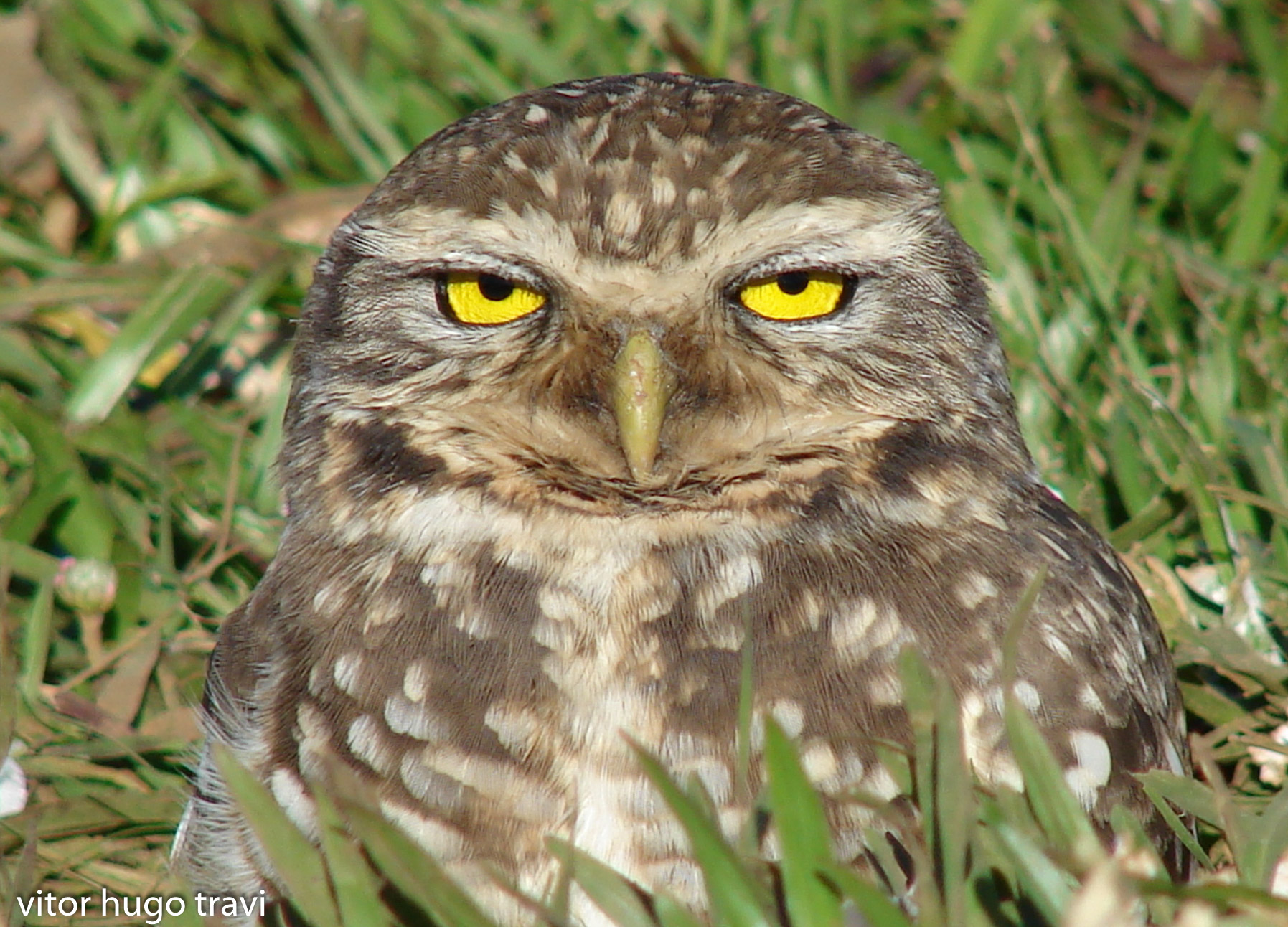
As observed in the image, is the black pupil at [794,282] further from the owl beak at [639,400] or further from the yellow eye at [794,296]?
the owl beak at [639,400]

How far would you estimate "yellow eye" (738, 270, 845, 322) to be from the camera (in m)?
2.13

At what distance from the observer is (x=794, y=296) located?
7.06 ft

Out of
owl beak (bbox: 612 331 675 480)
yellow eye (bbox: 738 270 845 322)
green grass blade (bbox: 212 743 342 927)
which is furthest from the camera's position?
yellow eye (bbox: 738 270 845 322)

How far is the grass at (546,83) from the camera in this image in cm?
191

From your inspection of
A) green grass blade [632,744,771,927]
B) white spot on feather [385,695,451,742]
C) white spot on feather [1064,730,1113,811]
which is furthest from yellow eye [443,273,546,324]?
white spot on feather [1064,730,1113,811]

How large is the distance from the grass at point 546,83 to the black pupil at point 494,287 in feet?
2.34

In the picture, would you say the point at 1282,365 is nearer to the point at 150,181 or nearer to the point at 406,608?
the point at 406,608

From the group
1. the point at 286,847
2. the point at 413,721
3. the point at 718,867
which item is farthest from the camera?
the point at 413,721

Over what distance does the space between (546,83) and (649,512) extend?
2341 millimetres

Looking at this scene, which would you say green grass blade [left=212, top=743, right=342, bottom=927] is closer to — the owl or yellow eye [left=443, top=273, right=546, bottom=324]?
the owl

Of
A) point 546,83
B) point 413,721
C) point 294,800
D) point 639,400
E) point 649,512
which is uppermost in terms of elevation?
point 639,400

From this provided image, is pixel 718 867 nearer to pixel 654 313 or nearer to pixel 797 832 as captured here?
pixel 797 832

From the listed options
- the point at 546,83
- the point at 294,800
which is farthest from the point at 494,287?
the point at 546,83

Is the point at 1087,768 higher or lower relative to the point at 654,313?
lower
